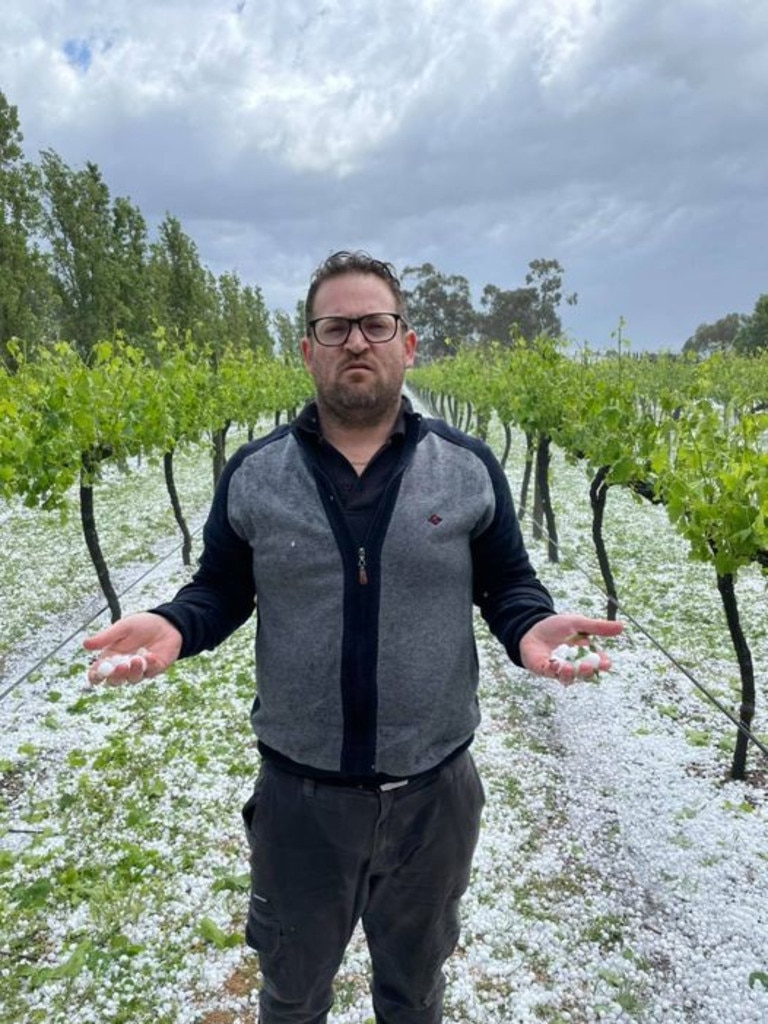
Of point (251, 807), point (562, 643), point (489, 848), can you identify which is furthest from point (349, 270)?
point (489, 848)

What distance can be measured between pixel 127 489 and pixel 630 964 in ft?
46.2

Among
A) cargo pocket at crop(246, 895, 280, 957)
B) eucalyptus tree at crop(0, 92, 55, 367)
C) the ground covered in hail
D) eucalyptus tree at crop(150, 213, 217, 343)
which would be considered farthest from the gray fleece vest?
eucalyptus tree at crop(150, 213, 217, 343)

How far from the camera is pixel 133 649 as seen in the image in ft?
5.96

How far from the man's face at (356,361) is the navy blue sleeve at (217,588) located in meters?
0.34

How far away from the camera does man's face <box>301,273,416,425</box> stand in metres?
1.88

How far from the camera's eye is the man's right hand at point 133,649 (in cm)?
164

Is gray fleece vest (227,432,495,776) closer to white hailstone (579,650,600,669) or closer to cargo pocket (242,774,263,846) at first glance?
cargo pocket (242,774,263,846)

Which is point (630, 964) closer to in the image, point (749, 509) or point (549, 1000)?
point (549, 1000)

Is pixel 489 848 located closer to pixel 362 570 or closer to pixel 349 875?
pixel 349 875

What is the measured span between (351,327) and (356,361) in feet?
0.37

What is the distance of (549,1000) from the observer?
2869mm

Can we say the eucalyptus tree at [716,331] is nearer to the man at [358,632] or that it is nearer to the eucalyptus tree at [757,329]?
the eucalyptus tree at [757,329]

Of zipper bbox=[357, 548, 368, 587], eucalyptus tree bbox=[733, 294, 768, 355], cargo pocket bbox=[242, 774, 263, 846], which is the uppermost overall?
eucalyptus tree bbox=[733, 294, 768, 355]

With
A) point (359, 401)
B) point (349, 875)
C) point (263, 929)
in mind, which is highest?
point (359, 401)
